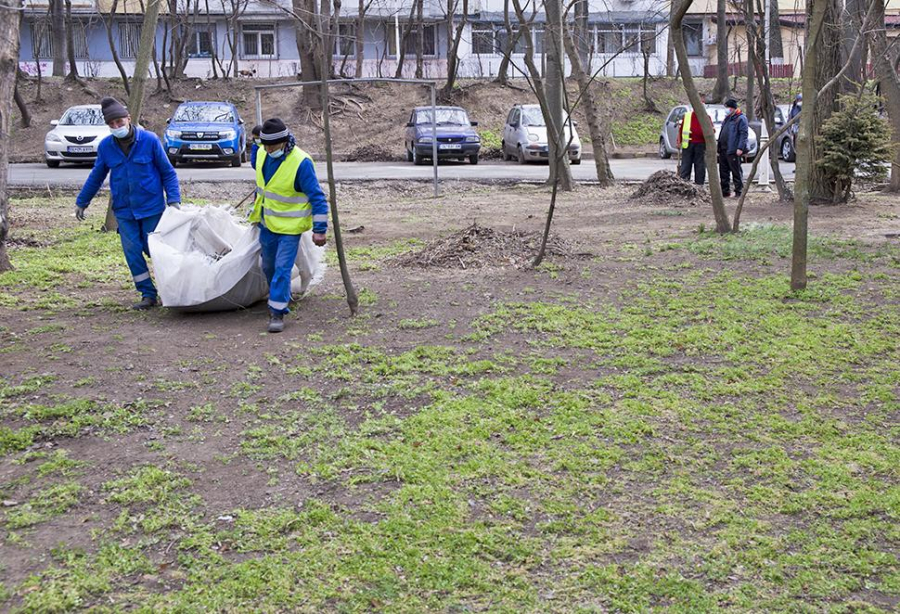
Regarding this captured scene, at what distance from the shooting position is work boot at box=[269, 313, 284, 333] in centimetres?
754

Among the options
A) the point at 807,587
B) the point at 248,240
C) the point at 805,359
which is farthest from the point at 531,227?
the point at 807,587

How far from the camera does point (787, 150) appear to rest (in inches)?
1064

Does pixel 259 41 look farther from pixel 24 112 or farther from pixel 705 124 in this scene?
pixel 705 124

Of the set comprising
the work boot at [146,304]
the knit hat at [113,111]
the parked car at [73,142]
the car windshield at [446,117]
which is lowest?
the work boot at [146,304]

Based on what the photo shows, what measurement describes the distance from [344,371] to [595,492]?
89.0 inches

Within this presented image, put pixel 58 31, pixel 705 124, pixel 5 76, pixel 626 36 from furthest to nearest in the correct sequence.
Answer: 1. pixel 58 31
2. pixel 626 36
3. pixel 705 124
4. pixel 5 76

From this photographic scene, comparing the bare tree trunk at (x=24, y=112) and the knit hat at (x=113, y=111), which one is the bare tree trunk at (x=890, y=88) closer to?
the knit hat at (x=113, y=111)

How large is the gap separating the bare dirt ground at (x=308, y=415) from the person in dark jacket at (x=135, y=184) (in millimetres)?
535

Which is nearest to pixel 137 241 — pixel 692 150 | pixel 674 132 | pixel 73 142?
pixel 692 150

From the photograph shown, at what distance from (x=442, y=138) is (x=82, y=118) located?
8.87 meters

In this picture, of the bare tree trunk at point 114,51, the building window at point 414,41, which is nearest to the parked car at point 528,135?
the bare tree trunk at point 114,51

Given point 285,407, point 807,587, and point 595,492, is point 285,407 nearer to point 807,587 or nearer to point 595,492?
point 595,492

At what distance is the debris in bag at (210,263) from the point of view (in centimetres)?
780

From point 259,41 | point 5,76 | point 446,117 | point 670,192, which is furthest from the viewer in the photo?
point 259,41
